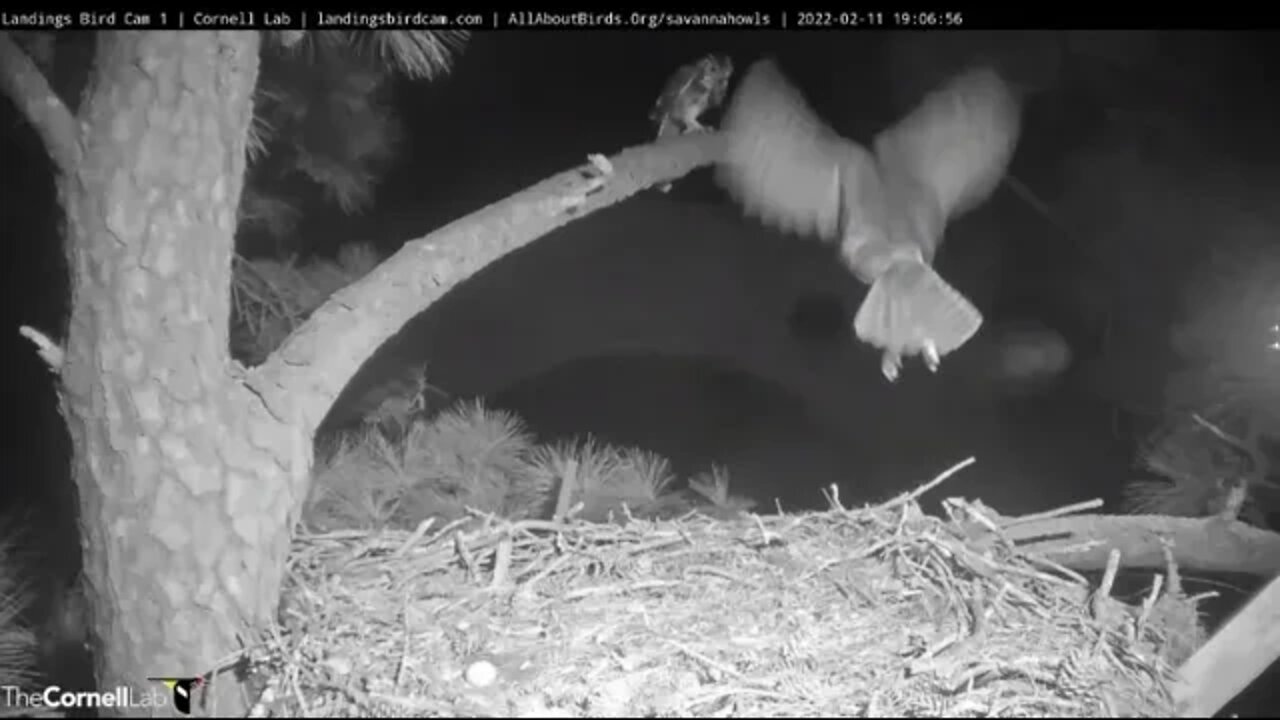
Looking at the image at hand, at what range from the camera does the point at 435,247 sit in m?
1.73

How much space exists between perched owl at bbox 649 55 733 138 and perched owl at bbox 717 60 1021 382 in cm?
15

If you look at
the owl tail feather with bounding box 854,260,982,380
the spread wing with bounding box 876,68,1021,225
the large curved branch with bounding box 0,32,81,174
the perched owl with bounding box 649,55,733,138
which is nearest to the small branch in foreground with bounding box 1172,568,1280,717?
the owl tail feather with bounding box 854,260,982,380

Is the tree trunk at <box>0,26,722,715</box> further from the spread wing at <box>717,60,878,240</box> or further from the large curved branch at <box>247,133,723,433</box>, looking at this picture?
the spread wing at <box>717,60,878,240</box>

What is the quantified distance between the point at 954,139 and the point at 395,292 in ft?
5.02

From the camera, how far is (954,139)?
2371mm

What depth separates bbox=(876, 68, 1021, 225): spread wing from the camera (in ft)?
7.71

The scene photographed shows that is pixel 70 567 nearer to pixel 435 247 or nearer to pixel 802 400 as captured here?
pixel 435 247

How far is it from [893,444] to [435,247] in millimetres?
3172

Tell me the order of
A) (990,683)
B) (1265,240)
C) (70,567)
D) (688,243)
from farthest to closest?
1. (688,243)
2. (1265,240)
3. (70,567)
4. (990,683)

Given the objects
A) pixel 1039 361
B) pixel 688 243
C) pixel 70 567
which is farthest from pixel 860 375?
pixel 70 567

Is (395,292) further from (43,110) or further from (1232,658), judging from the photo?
(1232,658)

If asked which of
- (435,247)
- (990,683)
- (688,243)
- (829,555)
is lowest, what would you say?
(990,683)

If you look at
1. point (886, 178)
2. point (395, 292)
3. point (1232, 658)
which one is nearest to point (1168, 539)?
point (1232, 658)

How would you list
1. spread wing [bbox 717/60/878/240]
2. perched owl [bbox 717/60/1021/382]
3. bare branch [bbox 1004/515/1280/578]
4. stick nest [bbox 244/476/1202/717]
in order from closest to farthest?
1. stick nest [bbox 244/476/1202/717]
2. bare branch [bbox 1004/515/1280/578]
3. perched owl [bbox 717/60/1021/382]
4. spread wing [bbox 717/60/878/240]
